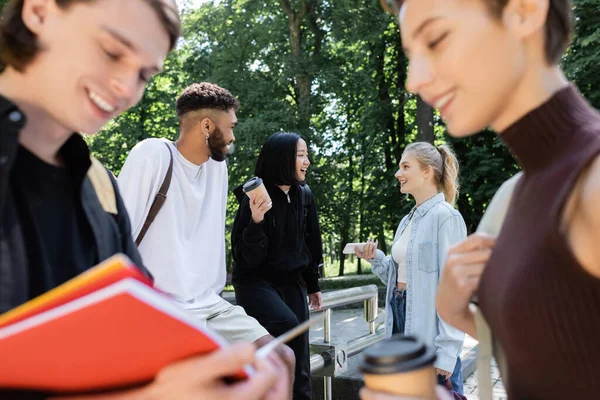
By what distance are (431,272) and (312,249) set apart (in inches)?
55.1

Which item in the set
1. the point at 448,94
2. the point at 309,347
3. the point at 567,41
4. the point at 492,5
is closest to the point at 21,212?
the point at 448,94

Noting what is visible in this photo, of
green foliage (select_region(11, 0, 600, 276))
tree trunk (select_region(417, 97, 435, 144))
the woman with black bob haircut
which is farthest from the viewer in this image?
green foliage (select_region(11, 0, 600, 276))

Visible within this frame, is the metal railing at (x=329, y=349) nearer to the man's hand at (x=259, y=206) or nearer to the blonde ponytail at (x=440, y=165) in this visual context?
the man's hand at (x=259, y=206)

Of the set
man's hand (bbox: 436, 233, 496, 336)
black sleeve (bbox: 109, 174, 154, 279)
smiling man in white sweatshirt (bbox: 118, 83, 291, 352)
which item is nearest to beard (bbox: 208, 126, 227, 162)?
smiling man in white sweatshirt (bbox: 118, 83, 291, 352)

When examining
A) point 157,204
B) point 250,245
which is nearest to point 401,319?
point 250,245

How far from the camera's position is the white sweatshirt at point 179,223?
11.0 ft

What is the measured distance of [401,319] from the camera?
439 cm

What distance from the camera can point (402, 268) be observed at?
14.6 ft

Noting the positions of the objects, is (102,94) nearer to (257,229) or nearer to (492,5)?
(492,5)

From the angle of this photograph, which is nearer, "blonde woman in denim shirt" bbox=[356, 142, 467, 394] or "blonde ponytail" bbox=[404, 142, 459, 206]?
"blonde woman in denim shirt" bbox=[356, 142, 467, 394]

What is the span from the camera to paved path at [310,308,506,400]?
5715mm

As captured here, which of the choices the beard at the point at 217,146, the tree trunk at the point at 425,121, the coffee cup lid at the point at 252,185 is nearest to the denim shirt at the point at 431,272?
the coffee cup lid at the point at 252,185

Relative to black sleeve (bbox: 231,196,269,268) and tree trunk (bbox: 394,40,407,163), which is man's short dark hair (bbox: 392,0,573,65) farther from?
tree trunk (bbox: 394,40,407,163)

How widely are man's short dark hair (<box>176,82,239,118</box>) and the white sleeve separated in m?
0.75
